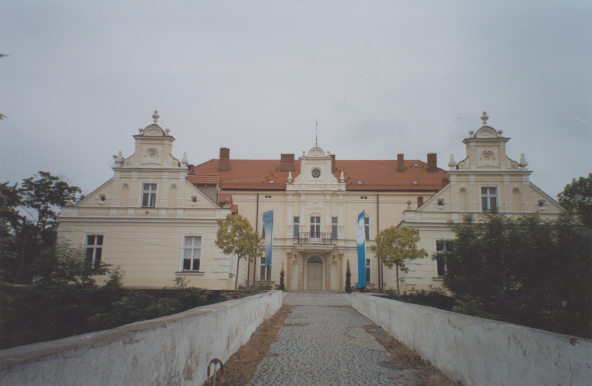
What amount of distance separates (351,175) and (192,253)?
57.0 ft

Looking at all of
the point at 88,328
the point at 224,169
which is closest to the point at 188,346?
the point at 88,328

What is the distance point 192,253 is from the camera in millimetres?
26875

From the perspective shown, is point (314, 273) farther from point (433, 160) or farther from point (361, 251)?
point (361, 251)

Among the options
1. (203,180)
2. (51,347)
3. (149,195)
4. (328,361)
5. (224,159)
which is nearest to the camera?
(51,347)

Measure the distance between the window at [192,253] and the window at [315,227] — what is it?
11.0 meters

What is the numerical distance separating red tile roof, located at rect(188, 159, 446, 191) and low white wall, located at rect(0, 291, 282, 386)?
3055 centimetres

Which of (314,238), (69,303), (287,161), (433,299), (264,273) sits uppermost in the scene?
(287,161)

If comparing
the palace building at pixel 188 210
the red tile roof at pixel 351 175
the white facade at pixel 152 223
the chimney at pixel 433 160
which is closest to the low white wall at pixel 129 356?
the white facade at pixel 152 223

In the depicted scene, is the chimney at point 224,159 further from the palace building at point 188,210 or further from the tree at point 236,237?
the tree at point 236,237

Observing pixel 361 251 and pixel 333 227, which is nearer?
pixel 361 251

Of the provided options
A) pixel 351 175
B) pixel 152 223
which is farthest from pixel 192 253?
pixel 351 175

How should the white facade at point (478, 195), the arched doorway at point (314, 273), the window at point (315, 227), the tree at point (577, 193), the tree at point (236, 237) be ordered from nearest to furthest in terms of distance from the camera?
the tree at point (236, 237) < the tree at point (577, 193) < the white facade at point (478, 195) < the arched doorway at point (314, 273) < the window at point (315, 227)

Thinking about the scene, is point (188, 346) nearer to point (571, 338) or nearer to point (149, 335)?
point (149, 335)

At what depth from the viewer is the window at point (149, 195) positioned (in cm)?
2783
